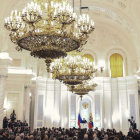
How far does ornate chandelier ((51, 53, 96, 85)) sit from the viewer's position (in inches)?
385

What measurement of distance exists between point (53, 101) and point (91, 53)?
627cm

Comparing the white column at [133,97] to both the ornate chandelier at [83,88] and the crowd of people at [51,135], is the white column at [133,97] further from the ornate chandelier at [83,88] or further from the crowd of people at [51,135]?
the crowd of people at [51,135]

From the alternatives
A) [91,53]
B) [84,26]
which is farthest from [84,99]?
[84,26]

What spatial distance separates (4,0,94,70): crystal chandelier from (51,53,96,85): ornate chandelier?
3645 millimetres

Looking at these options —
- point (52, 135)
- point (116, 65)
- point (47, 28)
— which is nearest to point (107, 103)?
point (116, 65)

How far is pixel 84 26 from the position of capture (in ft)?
19.0

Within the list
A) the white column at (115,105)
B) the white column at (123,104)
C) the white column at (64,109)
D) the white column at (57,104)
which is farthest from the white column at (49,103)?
the white column at (123,104)

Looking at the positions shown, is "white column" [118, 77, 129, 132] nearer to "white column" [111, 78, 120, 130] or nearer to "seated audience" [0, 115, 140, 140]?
"white column" [111, 78, 120, 130]

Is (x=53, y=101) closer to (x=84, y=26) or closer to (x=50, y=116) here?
(x=50, y=116)

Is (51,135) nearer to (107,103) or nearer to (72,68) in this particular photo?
(72,68)

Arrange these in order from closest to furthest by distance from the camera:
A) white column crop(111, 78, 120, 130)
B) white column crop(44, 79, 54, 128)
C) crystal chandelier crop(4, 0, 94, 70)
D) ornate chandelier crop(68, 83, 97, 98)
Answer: crystal chandelier crop(4, 0, 94, 70) → ornate chandelier crop(68, 83, 97, 98) → white column crop(111, 78, 120, 130) → white column crop(44, 79, 54, 128)

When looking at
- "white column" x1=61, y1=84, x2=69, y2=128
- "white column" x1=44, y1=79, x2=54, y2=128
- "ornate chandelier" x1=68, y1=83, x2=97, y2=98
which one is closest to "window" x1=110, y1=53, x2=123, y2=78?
"white column" x1=61, y1=84, x2=69, y2=128

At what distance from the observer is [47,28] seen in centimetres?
548

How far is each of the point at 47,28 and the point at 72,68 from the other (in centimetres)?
442
